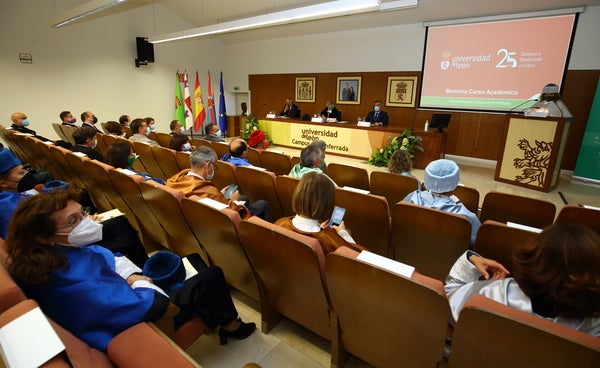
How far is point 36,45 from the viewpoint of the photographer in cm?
690

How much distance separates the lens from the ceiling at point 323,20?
5.87 meters

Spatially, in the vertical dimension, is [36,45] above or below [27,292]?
above

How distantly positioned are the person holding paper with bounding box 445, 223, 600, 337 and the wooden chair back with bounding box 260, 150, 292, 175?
265 cm

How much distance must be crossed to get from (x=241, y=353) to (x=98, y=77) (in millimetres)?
8954

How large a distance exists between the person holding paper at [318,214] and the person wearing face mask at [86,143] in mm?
3164

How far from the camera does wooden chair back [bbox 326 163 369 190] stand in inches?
112

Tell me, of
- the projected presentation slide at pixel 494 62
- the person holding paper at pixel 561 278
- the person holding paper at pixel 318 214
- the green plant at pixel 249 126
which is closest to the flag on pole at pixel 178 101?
the green plant at pixel 249 126

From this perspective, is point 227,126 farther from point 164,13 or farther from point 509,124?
point 509,124

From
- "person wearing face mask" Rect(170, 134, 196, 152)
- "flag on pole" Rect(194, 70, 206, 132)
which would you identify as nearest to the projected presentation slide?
"person wearing face mask" Rect(170, 134, 196, 152)

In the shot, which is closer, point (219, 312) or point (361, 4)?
point (219, 312)

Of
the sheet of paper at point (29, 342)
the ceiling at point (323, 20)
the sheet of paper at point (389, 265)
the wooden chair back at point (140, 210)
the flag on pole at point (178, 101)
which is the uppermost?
the ceiling at point (323, 20)

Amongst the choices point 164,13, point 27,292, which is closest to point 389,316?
point 27,292

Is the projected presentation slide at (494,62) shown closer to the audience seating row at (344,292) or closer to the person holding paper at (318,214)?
the audience seating row at (344,292)

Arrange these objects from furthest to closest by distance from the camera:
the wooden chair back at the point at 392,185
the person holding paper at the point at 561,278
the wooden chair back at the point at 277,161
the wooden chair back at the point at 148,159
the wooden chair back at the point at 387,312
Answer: the wooden chair back at the point at 148,159 < the wooden chair back at the point at 277,161 < the wooden chair back at the point at 392,185 < the wooden chair back at the point at 387,312 < the person holding paper at the point at 561,278
